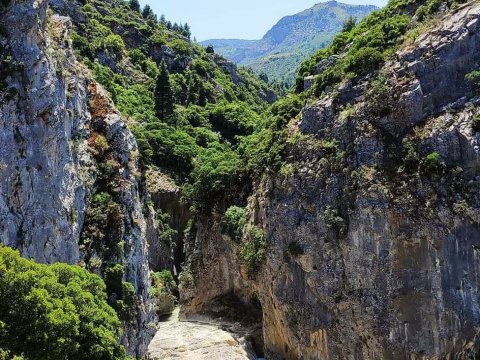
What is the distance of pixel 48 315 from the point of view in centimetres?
2109

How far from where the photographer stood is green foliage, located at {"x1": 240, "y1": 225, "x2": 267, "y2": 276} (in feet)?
153

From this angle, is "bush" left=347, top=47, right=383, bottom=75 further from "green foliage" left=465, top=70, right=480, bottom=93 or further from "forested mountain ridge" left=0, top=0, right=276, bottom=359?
"forested mountain ridge" left=0, top=0, right=276, bottom=359

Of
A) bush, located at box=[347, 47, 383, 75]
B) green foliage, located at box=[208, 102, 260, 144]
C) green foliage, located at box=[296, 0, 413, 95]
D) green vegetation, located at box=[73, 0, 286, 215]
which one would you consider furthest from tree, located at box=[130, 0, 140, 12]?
bush, located at box=[347, 47, 383, 75]

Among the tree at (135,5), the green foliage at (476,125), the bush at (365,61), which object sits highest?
the tree at (135,5)

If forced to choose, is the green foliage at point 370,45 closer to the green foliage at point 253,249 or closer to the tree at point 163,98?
the green foliage at point 253,249

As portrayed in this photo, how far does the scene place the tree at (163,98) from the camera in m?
76.6

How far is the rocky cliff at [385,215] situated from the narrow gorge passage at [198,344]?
3.17 meters

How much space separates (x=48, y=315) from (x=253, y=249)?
27.9 meters

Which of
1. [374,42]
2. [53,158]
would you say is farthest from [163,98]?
[53,158]

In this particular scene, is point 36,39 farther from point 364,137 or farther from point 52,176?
point 364,137

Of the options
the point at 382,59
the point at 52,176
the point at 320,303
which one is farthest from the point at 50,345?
the point at 382,59

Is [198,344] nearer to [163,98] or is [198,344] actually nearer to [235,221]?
[235,221]

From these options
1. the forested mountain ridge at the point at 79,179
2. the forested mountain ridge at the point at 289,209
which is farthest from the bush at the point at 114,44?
the forested mountain ridge at the point at 289,209

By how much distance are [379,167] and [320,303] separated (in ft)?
40.7
